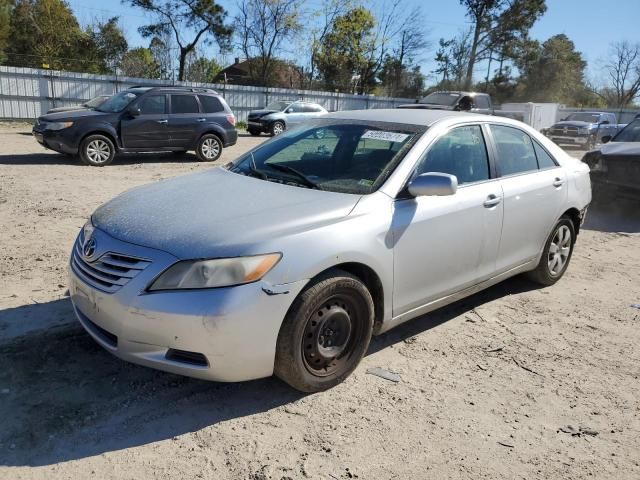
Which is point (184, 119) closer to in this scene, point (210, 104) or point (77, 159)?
point (210, 104)

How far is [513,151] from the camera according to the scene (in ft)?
15.2

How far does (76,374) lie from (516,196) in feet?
11.5

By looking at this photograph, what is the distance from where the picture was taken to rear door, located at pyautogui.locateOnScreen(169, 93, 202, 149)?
12906 mm

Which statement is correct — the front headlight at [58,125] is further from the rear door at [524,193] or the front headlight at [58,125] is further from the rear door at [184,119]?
the rear door at [524,193]

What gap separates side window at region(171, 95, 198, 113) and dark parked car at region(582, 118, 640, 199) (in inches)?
350

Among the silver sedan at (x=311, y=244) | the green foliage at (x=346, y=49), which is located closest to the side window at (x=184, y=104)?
the silver sedan at (x=311, y=244)

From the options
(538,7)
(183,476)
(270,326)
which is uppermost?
(538,7)

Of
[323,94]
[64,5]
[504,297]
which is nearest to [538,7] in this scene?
[323,94]

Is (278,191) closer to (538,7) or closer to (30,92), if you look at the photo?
(30,92)

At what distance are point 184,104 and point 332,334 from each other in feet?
36.5

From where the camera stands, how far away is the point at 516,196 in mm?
4379

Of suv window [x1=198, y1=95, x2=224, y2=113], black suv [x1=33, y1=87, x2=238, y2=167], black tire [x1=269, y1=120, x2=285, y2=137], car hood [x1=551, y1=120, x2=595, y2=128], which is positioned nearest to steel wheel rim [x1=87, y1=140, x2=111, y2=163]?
black suv [x1=33, y1=87, x2=238, y2=167]

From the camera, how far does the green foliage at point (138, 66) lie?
36188 mm

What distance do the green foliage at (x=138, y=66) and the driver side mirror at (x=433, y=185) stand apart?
3588cm
